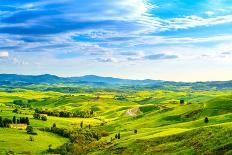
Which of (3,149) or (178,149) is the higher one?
(178,149)

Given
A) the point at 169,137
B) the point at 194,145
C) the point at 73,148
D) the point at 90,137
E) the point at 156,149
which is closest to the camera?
the point at 194,145

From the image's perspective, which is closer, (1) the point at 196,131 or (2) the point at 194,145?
(2) the point at 194,145

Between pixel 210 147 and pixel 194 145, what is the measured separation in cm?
808

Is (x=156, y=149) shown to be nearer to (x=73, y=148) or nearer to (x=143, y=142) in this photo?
(x=143, y=142)

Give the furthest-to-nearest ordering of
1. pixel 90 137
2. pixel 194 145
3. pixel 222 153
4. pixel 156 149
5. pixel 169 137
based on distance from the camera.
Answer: pixel 90 137, pixel 169 137, pixel 156 149, pixel 194 145, pixel 222 153

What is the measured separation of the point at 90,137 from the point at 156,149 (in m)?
90.7

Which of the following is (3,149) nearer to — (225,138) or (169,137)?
(169,137)

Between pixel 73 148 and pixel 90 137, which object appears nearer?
pixel 73 148

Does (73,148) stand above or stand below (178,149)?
below

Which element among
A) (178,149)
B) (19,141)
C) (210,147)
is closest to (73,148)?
(19,141)

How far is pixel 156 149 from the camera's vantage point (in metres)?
109

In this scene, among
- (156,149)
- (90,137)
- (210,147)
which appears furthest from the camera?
(90,137)

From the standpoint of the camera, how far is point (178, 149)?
99.4 m

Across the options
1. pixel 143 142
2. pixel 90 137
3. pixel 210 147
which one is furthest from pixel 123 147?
pixel 90 137
